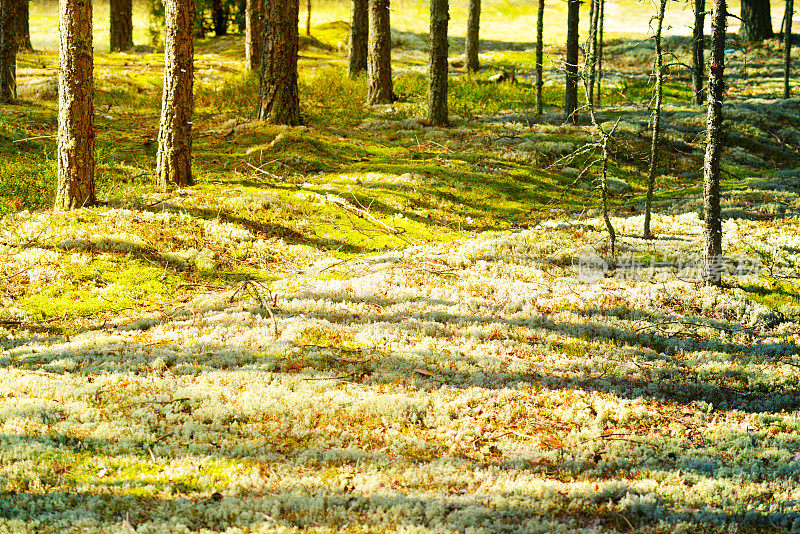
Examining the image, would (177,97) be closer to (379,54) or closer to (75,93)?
(75,93)

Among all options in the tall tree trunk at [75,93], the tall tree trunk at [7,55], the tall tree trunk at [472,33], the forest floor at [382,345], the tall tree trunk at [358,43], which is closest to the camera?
the forest floor at [382,345]

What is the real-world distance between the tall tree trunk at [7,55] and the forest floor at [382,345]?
761 mm

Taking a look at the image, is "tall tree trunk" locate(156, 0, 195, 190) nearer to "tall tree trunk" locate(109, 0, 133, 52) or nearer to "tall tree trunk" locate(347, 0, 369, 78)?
"tall tree trunk" locate(347, 0, 369, 78)

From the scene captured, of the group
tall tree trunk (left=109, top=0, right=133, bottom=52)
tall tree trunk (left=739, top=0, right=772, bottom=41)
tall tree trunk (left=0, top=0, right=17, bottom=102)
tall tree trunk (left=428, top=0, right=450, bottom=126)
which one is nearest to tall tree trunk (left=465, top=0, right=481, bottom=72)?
tall tree trunk (left=428, top=0, right=450, bottom=126)

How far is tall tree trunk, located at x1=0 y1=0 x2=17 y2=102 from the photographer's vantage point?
65.4ft

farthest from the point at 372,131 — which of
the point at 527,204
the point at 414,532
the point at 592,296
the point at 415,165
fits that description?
the point at 414,532

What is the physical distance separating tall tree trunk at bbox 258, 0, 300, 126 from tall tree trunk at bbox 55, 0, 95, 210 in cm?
724

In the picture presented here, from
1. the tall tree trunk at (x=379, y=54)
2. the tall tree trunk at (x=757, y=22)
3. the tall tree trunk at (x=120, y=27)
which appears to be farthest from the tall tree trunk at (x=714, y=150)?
the tall tree trunk at (x=757, y=22)

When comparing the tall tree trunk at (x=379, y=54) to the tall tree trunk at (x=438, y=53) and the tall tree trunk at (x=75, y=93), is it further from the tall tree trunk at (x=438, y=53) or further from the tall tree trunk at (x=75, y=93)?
the tall tree trunk at (x=75, y=93)

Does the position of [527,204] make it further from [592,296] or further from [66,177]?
[66,177]

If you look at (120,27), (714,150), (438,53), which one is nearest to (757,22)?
(438,53)

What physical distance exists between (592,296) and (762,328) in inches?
115

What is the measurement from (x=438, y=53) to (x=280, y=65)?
20.2ft

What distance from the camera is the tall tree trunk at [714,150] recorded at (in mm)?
10844
